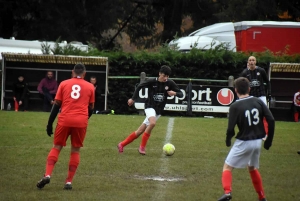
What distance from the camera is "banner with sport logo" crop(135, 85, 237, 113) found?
1010 inches

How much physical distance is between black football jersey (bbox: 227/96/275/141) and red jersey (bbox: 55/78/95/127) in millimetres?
2312

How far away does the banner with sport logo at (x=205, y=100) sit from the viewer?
2566 centimetres

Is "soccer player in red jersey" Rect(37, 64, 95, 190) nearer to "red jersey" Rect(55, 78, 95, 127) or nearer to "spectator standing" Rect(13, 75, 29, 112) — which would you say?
"red jersey" Rect(55, 78, 95, 127)

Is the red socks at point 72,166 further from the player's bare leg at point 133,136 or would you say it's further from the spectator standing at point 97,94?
the spectator standing at point 97,94

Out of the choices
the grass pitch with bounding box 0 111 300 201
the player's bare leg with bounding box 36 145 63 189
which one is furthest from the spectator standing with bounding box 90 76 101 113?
the player's bare leg with bounding box 36 145 63 189

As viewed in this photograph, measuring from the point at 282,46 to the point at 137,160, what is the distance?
18387 millimetres

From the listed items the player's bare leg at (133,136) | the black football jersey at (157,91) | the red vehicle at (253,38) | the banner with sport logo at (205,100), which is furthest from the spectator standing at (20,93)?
the black football jersey at (157,91)

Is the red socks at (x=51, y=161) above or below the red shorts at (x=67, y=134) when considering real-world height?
→ below

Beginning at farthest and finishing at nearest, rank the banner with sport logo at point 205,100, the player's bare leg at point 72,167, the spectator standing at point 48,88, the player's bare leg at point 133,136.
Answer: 1. the banner with sport logo at point 205,100
2. the spectator standing at point 48,88
3. the player's bare leg at point 133,136
4. the player's bare leg at point 72,167

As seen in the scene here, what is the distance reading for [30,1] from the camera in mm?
40406

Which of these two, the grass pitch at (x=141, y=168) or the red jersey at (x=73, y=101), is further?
the red jersey at (x=73, y=101)

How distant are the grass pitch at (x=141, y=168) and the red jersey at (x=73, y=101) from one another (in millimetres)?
990

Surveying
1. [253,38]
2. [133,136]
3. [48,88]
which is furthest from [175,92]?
[253,38]

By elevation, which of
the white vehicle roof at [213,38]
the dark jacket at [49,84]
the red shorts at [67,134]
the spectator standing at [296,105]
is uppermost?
the white vehicle roof at [213,38]
